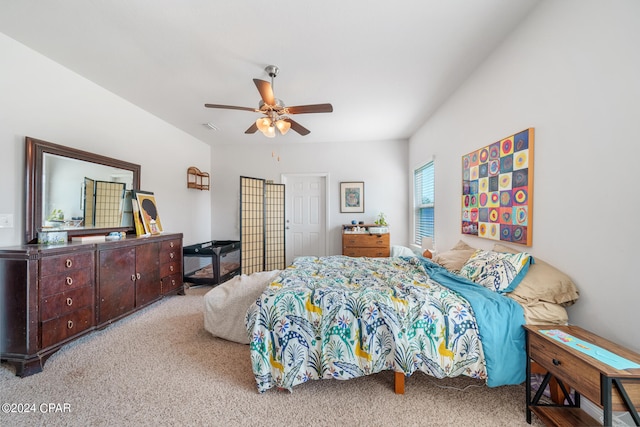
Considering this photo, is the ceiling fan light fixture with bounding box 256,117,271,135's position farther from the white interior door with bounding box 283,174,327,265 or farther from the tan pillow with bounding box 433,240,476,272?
the white interior door with bounding box 283,174,327,265

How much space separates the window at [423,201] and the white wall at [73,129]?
14.3 feet

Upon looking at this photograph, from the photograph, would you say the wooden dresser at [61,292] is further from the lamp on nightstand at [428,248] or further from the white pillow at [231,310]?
the lamp on nightstand at [428,248]

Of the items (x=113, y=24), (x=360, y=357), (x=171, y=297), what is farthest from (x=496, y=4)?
(x=171, y=297)

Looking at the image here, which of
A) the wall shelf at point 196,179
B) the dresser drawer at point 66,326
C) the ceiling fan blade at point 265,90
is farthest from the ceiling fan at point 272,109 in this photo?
the wall shelf at point 196,179

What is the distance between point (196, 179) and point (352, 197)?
126 inches

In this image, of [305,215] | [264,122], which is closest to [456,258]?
[264,122]

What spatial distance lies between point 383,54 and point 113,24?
228 cm

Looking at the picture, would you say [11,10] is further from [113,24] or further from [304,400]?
[304,400]

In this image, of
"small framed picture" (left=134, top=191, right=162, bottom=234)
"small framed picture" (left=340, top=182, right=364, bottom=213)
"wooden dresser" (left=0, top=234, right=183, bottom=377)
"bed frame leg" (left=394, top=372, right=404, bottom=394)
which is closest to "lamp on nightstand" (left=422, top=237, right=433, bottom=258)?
"small framed picture" (left=340, top=182, right=364, bottom=213)

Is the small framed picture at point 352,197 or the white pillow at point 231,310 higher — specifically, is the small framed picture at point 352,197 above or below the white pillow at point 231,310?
above

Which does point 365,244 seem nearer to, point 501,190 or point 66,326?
point 501,190

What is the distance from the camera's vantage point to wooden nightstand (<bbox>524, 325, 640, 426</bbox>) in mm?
925

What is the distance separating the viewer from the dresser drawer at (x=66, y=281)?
1.77 metres

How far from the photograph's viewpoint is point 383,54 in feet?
6.98
